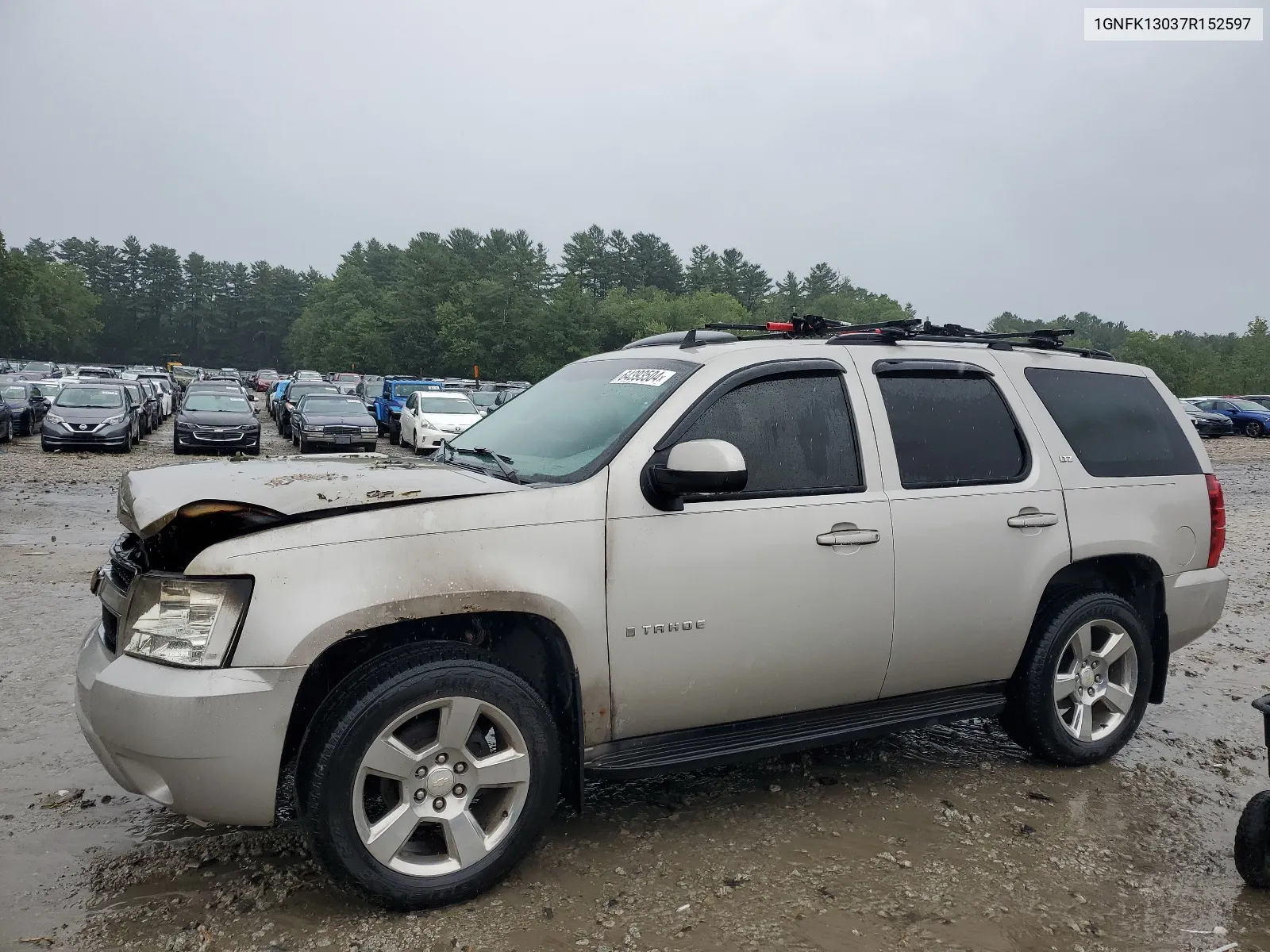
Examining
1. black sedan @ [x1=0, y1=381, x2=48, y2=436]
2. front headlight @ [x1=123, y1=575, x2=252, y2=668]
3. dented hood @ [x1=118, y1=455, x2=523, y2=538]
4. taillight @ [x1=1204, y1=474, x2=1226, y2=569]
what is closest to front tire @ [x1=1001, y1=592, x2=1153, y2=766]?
taillight @ [x1=1204, y1=474, x2=1226, y2=569]

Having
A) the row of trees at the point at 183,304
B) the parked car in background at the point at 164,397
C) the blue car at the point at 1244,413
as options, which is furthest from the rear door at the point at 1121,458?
the row of trees at the point at 183,304

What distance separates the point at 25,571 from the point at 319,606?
7.18 meters

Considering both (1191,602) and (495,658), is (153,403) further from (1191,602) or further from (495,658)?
(1191,602)

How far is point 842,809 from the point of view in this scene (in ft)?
13.4

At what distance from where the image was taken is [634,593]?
3.40 m

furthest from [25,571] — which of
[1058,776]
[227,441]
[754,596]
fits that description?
[227,441]

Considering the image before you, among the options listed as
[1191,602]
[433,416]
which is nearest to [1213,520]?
[1191,602]

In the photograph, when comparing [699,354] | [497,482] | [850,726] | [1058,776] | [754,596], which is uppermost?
[699,354]

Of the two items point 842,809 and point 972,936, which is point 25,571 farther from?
point 972,936

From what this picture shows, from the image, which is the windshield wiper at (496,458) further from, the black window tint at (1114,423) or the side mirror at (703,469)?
the black window tint at (1114,423)

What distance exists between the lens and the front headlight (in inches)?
115

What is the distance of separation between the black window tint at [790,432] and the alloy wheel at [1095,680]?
1500mm

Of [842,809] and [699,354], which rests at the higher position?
[699,354]

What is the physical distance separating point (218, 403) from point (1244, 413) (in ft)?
131
